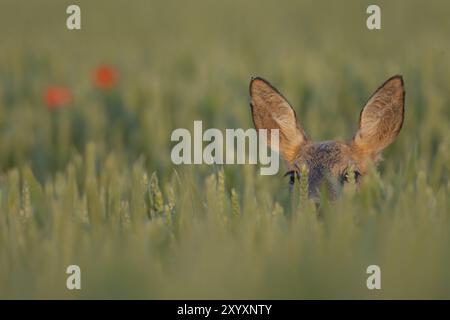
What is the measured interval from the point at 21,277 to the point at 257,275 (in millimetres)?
912

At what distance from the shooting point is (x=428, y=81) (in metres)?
9.01

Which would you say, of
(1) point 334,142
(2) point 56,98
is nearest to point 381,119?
(1) point 334,142

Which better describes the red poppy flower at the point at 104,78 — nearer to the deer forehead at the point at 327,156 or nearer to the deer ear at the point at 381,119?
the deer forehead at the point at 327,156

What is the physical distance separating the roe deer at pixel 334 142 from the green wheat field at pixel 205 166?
204 mm

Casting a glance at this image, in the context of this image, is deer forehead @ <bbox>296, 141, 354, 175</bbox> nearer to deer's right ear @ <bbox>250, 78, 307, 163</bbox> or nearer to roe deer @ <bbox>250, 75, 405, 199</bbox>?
roe deer @ <bbox>250, 75, 405, 199</bbox>

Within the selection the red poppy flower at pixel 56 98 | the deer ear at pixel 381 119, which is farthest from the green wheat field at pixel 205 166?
the deer ear at pixel 381 119

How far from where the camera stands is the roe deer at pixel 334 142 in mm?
5633

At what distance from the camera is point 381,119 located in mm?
5801

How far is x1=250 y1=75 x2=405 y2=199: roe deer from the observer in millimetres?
5633

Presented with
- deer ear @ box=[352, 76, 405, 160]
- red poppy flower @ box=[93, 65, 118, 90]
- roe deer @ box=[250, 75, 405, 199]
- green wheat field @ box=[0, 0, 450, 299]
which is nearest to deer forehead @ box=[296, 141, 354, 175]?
roe deer @ box=[250, 75, 405, 199]

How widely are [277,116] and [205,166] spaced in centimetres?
59

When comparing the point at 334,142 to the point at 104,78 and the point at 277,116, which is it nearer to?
the point at 277,116
